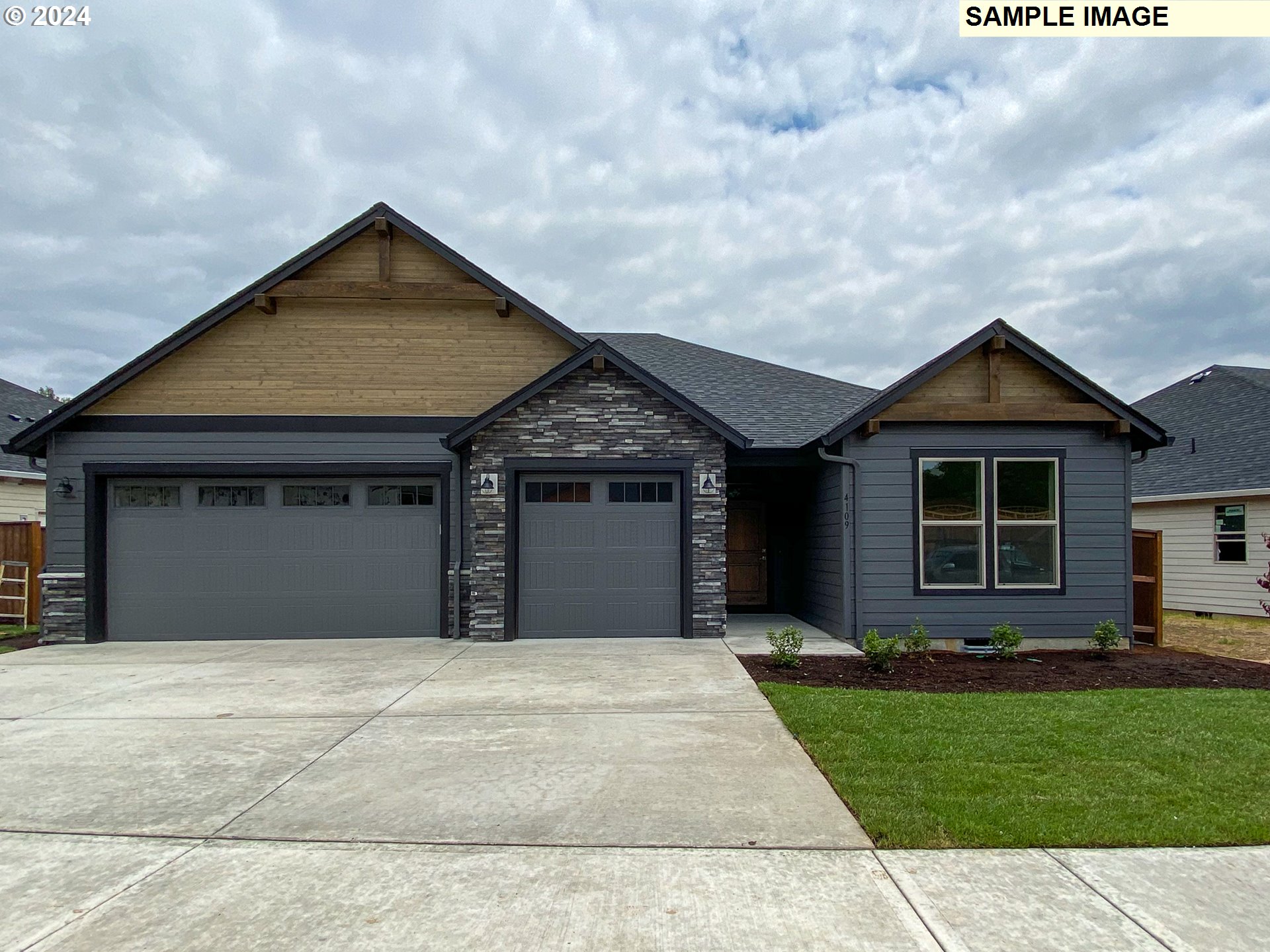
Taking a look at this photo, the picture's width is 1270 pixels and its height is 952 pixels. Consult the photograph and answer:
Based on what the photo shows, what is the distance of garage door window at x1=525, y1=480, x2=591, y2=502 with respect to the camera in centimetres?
1052

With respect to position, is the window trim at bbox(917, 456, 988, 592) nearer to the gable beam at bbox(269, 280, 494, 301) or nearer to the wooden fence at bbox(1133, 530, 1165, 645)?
the wooden fence at bbox(1133, 530, 1165, 645)

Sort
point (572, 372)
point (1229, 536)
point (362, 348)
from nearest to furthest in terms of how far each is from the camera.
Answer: point (572, 372) → point (362, 348) → point (1229, 536)

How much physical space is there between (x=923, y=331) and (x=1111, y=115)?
14.0m

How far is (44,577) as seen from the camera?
1071 centimetres

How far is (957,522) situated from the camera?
1004 centimetres

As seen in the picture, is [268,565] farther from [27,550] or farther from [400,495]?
[27,550]

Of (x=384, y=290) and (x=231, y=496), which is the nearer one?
(x=231, y=496)

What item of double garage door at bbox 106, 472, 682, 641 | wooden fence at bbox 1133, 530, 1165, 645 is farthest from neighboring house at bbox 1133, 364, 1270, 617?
double garage door at bbox 106, 472, 682, 641

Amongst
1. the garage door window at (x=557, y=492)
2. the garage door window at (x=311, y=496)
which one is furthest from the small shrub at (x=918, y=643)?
the garage door window at (x=311, y=496)

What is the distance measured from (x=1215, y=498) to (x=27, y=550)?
71.1 ft

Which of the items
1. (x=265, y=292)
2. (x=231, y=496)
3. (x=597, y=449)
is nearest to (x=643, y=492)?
(x=597, y=449)

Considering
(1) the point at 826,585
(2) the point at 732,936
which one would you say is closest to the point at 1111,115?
(1) the point at 826,585

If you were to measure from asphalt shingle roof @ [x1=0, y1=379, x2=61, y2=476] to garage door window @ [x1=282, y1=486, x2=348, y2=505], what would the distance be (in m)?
8.34

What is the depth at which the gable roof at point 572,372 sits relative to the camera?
10.1 metres
